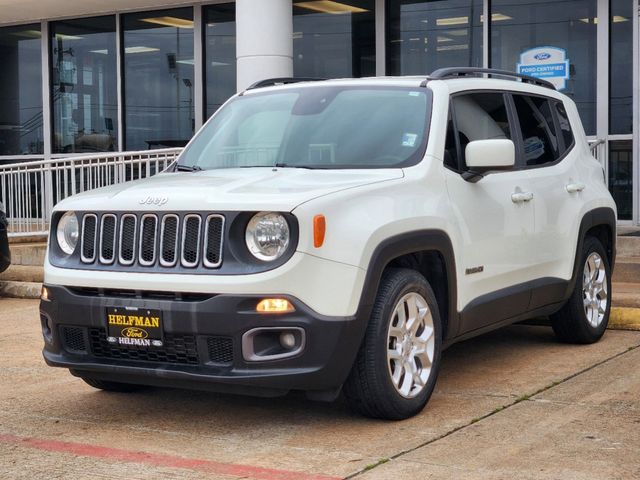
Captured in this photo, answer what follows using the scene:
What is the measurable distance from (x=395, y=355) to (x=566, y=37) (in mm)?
8654

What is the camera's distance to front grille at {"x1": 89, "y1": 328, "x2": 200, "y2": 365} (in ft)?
16.2

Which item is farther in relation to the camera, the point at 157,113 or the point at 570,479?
the point at 157,113

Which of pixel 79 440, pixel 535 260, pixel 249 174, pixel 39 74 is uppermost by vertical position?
pixel 39 74

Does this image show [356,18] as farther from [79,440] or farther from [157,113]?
[79,440]

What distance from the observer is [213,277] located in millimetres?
4820

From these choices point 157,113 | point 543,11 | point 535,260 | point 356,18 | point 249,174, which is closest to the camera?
point 249,174

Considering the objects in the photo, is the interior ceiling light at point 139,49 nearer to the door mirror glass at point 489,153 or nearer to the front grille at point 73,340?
the door mirror glass at point 489,153

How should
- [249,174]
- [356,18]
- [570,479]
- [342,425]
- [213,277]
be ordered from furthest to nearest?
[356,18] < [249,174] < [342,425] < [213,277] < [570,479]

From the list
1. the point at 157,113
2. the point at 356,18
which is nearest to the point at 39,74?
the point at 157,113

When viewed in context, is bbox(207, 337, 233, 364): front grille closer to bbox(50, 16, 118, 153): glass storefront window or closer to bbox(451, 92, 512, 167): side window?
bbox(451, 92, 512, 167): side window

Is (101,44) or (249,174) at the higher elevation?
(101,44)

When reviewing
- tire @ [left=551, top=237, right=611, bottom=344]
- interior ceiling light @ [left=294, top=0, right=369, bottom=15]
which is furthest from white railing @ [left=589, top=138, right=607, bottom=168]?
tire @ [left=551, top=237, right=611, bottom=344]

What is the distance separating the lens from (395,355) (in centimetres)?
520

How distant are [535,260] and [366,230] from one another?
1.92m
